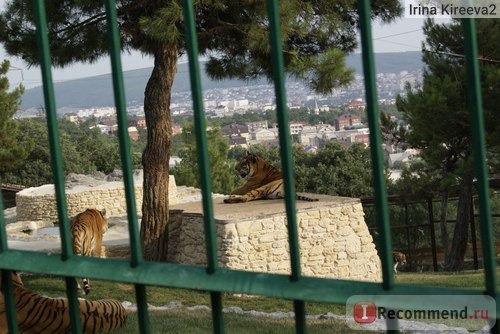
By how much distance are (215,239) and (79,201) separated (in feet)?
55.0

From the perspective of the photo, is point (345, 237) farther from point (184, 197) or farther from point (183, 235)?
point (184, 197)

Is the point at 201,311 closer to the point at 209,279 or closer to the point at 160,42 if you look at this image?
the point at 160,42

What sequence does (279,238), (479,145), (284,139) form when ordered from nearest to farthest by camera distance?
(479,145), (284,139), (279,238)

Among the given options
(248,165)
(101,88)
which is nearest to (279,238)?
(248,165)

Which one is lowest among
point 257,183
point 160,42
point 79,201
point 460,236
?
point 460,236

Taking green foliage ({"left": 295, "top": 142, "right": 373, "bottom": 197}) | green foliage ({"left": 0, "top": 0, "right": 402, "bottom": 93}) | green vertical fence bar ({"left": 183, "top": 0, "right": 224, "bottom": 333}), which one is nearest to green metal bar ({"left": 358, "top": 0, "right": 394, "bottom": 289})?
green vertical fence bar ({"left": 183, "top": 0, "right": 224, "bottom": 333})

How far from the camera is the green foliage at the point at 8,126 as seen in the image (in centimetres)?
2233

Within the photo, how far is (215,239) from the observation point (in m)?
1.52

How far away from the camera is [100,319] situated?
5.70 meters

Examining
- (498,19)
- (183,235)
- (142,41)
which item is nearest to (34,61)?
(142,41)

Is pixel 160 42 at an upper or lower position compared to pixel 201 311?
upper

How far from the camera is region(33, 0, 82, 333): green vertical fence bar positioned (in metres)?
1.65

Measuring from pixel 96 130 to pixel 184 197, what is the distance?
20965mm

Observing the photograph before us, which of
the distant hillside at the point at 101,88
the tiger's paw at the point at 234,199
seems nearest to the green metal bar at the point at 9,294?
the tiger's paw at the point at 234,199
